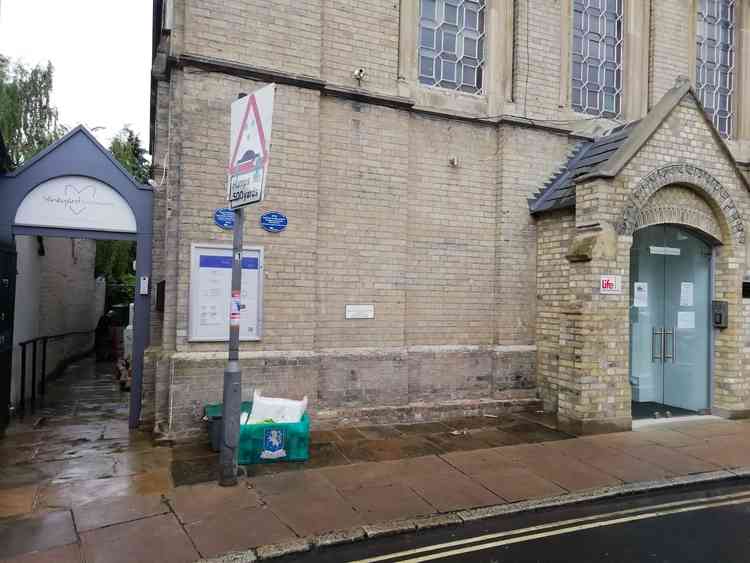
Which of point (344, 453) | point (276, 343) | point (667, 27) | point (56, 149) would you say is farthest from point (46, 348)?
point (667, 27)

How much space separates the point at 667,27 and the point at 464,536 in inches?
396

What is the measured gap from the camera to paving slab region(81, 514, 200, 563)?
4.09 m

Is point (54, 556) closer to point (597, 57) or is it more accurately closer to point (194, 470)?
point (194, 470)

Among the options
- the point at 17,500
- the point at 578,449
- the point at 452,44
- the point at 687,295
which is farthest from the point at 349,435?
the point at 452,44

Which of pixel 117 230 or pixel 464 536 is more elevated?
pixel 117 230

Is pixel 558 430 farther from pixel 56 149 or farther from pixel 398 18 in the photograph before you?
pixel 56 149

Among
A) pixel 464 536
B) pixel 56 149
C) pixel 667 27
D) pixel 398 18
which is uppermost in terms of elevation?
pixel 667 27

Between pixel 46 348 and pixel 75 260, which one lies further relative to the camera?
pixel 75 260

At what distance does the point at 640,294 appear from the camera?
30.6ft

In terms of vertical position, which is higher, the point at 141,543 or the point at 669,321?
the point at 669,321

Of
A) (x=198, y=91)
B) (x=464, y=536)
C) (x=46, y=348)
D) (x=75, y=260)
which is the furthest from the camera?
(x=75, y=260)

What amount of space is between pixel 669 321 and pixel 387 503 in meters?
6.73

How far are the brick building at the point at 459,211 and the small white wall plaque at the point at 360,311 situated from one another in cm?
8

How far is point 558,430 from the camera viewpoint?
26.1ft
